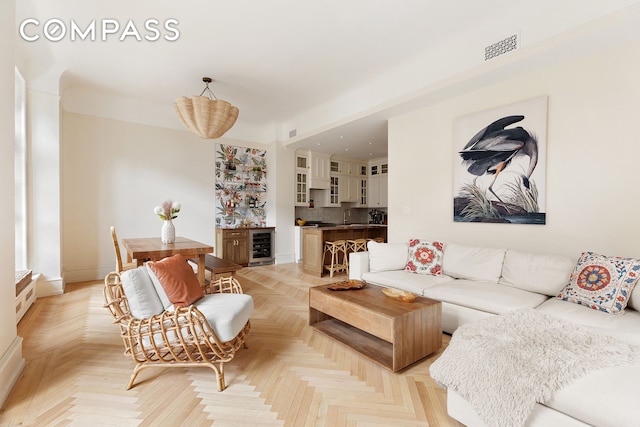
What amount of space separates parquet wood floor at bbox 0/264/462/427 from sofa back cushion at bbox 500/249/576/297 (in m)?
1.14

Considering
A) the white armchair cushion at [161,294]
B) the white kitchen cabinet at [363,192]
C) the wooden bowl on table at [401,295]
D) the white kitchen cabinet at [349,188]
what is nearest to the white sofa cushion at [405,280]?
the wooden bowl on table at [401,295]

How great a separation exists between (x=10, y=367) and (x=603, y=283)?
13.4ft

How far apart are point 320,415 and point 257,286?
9.53 feet

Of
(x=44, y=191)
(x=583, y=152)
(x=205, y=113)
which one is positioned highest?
(x=205, y=113)

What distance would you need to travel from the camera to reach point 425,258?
130 inches

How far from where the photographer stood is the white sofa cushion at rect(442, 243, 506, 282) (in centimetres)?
289

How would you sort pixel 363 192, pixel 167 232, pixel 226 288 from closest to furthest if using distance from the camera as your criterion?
pixel 226 288, pixel 167 232, pixel 363 192

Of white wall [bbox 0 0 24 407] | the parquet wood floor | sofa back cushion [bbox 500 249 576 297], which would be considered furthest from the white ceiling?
the parquet wood floor

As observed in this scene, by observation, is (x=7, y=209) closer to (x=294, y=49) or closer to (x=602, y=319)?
(x=294, y=49)

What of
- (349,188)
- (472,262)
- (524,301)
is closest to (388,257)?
(472,262)

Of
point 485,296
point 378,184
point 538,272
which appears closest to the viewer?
point 485,296

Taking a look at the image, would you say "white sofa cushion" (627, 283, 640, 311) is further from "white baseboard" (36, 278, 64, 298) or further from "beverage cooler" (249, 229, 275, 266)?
"white baseboard" (36, 278, 64, 298)

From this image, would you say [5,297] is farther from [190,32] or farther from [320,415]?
[190,32]

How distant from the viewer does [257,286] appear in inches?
172
